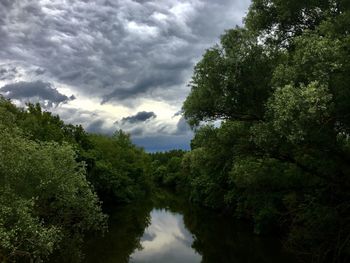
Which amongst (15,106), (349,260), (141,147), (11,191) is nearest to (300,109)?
(349,260)

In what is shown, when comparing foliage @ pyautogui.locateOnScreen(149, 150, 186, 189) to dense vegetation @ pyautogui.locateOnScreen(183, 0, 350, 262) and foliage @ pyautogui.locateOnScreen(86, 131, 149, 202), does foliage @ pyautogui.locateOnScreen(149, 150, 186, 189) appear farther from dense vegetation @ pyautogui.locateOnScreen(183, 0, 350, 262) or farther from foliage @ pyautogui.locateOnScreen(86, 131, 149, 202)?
dense vegetation @ pyautogui.locateOnScreen(183, 0, 350, 262)

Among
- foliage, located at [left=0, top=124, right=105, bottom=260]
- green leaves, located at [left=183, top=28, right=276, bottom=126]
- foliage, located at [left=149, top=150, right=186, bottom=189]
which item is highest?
foliage, located at [left=149, top=150, right=186, bottom=189]

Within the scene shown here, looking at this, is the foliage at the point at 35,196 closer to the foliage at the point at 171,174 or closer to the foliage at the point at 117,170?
the foliage at the point at 117,170

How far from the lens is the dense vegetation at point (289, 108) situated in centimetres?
1980

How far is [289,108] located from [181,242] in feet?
115

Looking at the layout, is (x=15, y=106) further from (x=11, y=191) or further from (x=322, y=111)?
(x=322, y=111)

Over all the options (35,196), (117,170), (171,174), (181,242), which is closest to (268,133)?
(35,196)

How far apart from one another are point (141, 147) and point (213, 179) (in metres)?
68.7

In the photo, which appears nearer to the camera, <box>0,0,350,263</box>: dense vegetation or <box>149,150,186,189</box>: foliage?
<box>0,0,350,263</box>: dense vegetation

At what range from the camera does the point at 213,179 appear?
66.1 metres

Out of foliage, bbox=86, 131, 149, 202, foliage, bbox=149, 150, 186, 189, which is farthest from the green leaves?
foliage, bbox=149, 150, 186, 189

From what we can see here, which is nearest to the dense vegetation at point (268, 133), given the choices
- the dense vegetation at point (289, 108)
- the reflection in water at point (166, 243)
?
the dense vegetation at point (289, 108)

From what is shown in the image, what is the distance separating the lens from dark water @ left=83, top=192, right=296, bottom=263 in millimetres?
40406

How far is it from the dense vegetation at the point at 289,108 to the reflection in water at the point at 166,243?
15078 millimetres
